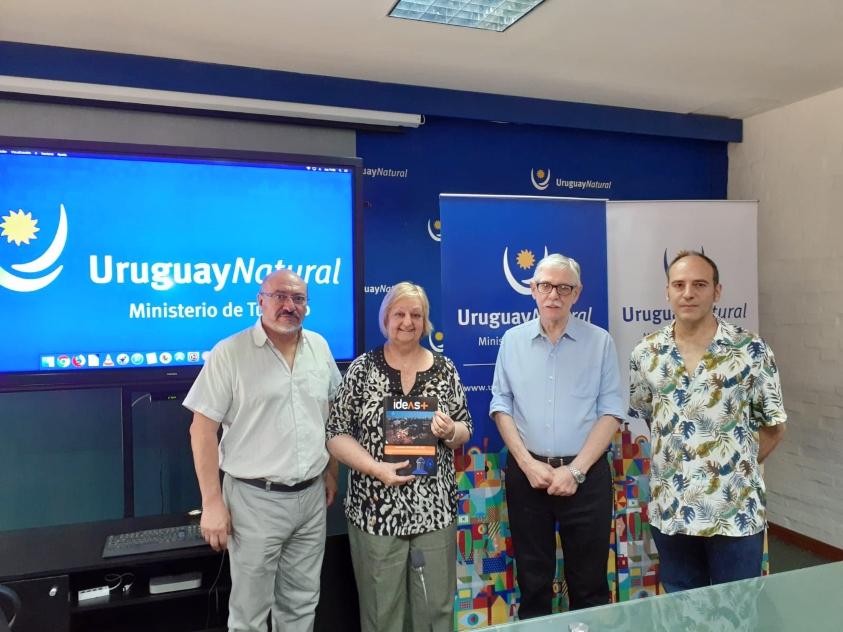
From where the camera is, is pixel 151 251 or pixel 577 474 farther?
pixel 151 251

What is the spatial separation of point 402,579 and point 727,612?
1.12 m

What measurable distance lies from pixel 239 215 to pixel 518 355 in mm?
1366

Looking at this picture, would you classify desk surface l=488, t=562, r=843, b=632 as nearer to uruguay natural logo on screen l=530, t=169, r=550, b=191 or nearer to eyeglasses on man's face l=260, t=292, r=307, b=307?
eyeglasses on man's face l=260, t=292, r=307, b=307

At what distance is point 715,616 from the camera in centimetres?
117

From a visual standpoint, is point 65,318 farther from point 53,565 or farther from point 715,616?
point 715,616

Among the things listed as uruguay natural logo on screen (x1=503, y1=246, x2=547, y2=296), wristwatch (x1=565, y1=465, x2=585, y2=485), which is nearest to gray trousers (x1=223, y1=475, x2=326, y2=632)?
wristwatch (x1=565, y1=465, x2=585, y2=485)

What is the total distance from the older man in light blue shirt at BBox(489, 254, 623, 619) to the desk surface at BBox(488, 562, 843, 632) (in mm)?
912

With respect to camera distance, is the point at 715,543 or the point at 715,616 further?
the point at 715,543

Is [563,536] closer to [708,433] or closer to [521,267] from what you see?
[708,433]

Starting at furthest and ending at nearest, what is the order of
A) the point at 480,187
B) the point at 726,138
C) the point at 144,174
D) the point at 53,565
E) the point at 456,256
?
the point at 726,138, the point at 480,187, the point at 456,256, the point at 144,174, the point at 53,565

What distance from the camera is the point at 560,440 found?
2.23m

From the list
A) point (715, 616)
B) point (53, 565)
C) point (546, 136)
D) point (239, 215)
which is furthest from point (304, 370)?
point (546, 136)

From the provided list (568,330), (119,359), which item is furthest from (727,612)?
(119,359)

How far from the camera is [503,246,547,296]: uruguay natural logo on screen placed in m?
2.87
